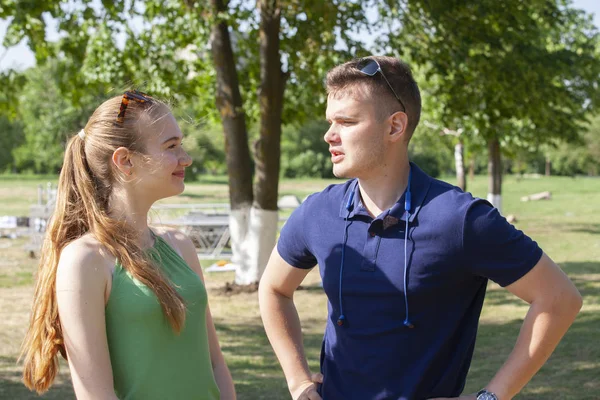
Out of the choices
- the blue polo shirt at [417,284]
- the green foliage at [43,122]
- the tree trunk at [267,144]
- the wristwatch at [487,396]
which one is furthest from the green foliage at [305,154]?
the wristwatch at [487,396]

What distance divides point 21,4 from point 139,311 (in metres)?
9.86

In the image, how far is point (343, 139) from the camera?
260cm

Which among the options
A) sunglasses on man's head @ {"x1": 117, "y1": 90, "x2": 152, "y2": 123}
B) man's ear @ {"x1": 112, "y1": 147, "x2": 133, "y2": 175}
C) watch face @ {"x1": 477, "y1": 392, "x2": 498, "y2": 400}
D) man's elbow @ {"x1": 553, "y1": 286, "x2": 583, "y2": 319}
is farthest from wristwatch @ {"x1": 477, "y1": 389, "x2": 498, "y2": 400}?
sunglasses on man's head @ {"x1": 117, "y1": 90, "x2": 152, "y2": 123}

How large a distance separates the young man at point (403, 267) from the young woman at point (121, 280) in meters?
0.47

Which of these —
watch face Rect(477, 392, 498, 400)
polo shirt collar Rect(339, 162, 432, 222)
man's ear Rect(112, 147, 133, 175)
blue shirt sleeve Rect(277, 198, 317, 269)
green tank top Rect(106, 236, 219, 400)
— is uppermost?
man's ear Rect(112, 147, 133, 175)

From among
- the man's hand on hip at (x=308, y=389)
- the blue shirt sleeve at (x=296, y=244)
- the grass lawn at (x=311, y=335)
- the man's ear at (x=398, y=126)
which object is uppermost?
the man's ear at (x=398, y=126)

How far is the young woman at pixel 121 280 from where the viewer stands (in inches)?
94.1

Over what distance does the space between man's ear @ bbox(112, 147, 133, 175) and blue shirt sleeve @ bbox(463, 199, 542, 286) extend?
1096 millimetres

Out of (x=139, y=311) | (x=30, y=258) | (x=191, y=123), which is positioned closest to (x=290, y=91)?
(x=30, y=258)

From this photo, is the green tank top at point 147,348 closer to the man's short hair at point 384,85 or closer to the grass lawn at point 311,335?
the man's short hair at point 384,85

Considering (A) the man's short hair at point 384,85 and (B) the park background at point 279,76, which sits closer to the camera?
(A) the man's short hair at point 384,85

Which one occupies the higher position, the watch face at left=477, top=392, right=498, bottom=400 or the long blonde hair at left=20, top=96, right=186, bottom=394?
the long blonde hair at left=20, top=96, right=186, bottom=394

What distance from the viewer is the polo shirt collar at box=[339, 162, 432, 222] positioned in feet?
8.29

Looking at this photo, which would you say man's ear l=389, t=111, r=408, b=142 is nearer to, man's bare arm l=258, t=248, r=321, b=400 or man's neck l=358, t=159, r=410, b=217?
man's neck l=358, t=159, r=410, b=217
